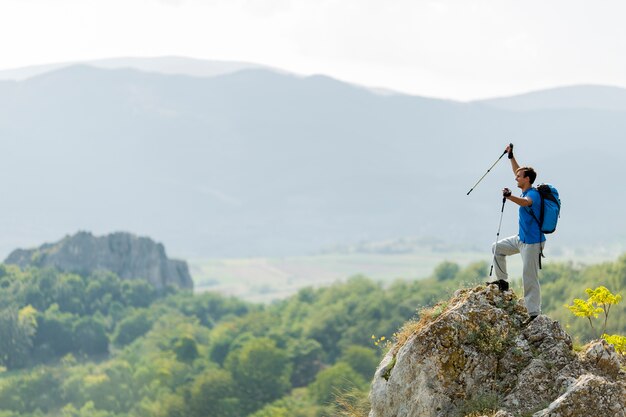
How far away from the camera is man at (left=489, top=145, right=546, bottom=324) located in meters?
17.9

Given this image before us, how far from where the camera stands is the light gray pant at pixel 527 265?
58.7 ft

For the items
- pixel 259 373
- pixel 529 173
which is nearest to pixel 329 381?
pixel 259 373

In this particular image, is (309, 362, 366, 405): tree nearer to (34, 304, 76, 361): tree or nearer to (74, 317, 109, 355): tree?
(34, 304, 76, 361): tree

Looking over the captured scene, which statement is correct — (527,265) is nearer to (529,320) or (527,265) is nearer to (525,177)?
(529,320)

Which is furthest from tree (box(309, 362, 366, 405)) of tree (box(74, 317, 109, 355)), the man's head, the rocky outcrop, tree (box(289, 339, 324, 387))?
the rocky outcrop

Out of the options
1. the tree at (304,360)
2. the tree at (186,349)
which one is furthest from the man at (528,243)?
the tree at (186,349)

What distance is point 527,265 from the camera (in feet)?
59.9

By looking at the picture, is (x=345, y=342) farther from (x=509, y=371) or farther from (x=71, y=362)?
(x=509, y=371)

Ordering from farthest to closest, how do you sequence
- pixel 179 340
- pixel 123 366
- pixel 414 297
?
pixel 414 297, pixel 179 340, pixel 123 366

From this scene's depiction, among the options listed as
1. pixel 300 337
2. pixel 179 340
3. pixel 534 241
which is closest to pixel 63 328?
pixel 179 340

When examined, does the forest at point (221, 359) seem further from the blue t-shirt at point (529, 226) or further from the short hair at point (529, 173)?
the short hair at point (529, 173)

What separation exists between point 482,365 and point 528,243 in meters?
2.54

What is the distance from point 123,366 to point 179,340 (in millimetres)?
15228

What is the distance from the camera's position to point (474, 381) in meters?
16.8
